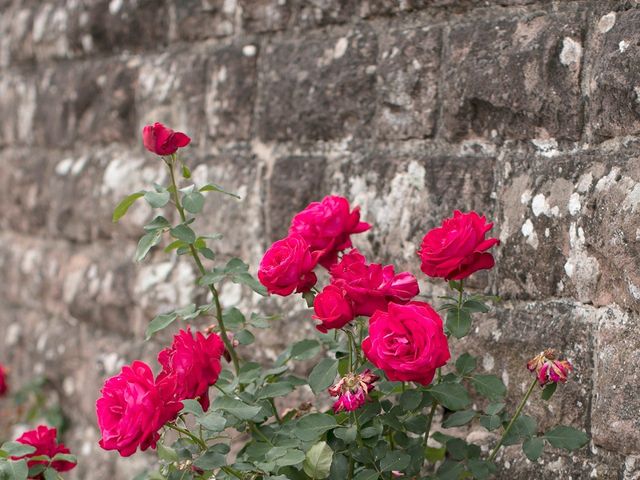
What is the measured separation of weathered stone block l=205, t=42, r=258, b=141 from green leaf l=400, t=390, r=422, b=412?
3.83ft

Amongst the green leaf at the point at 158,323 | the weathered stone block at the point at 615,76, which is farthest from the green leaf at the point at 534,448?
the green leaf at the point at 158,323

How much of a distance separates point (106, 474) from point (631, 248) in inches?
84.9

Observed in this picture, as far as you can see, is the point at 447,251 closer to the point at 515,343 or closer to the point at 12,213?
the point at 515,343

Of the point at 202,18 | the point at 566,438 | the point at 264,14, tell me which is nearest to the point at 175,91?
the point at 202,18

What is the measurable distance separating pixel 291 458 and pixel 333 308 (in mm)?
278

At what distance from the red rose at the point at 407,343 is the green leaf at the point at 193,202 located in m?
0.48

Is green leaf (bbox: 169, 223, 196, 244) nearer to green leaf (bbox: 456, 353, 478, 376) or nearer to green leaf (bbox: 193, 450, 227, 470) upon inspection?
green leaf (bbox: 193, 450, 227, 470)

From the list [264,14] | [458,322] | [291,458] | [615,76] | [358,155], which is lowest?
[291,458]

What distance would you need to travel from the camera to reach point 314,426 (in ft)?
6.22

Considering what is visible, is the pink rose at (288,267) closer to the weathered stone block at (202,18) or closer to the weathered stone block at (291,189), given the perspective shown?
the weathered stone block at (291,189)

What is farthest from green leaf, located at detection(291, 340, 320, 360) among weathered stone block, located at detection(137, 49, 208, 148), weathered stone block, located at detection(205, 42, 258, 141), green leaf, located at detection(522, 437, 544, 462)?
weathered stone block, located at detection(137, 49, 208, 148)

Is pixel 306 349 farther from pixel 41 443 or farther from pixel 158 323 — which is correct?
pixel 41 443

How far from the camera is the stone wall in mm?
1978

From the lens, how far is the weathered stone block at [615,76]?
1.90 meters
